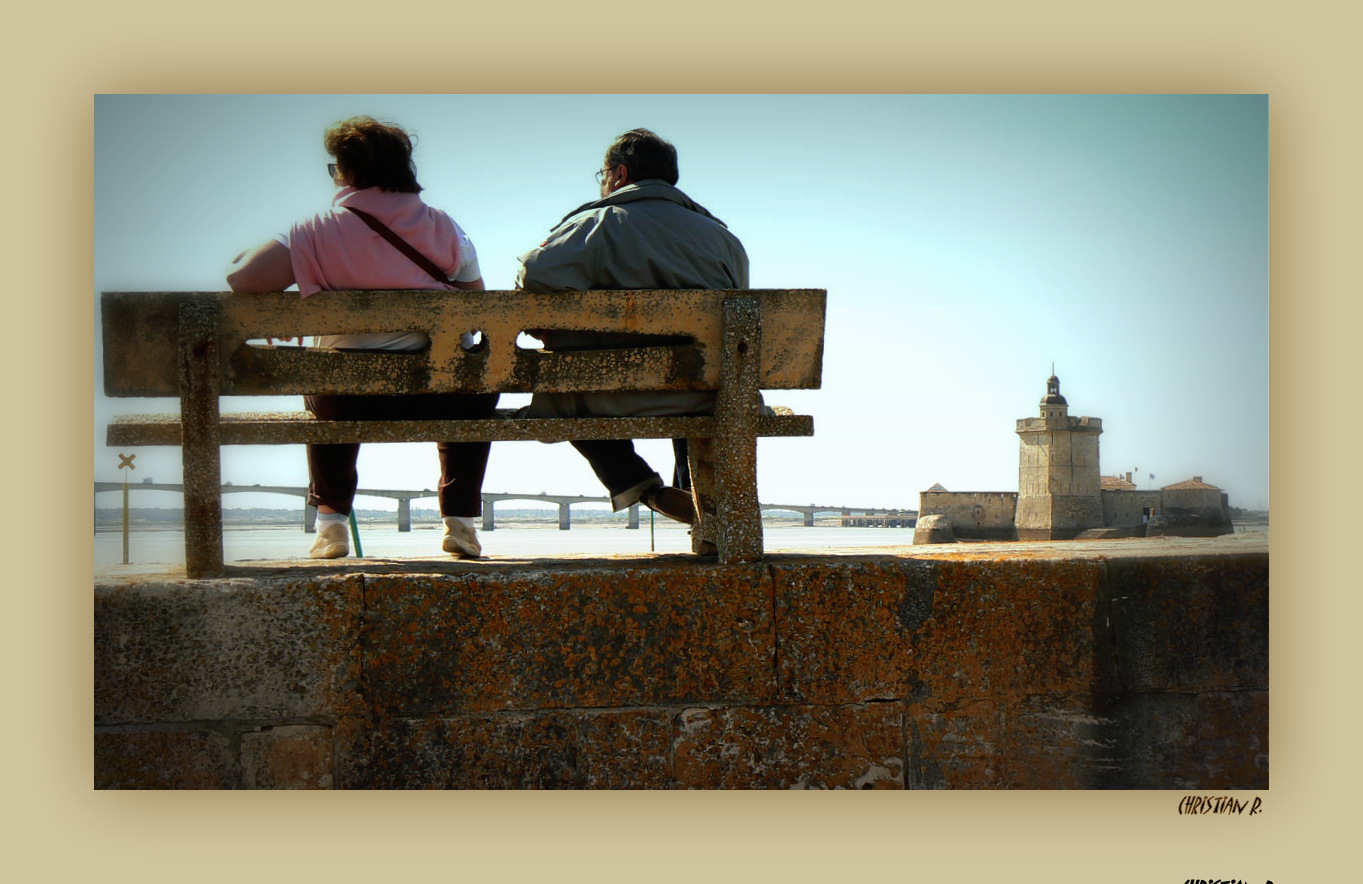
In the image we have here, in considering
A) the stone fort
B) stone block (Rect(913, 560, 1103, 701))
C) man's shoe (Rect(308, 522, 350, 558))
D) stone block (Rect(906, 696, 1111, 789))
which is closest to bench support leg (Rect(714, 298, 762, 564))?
stone block (Rect(913, 560, 1103, 701))

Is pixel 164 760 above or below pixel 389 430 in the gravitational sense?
below

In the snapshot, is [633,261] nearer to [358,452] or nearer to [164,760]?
[358,452]

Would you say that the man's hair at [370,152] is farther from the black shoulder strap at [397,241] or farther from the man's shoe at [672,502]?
the man's shoe at [672,502]

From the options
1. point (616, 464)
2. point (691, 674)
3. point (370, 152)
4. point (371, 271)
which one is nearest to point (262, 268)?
point (371, 271)

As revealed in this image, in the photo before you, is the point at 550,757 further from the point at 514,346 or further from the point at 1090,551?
the point at 1090,551

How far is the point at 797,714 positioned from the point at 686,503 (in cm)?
94

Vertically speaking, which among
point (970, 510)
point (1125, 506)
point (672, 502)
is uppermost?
point (672, 502)

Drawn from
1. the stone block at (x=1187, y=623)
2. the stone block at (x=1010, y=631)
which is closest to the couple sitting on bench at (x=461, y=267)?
the stone block at (x=1010, y=631)

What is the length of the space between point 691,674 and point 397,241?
1.74 meters

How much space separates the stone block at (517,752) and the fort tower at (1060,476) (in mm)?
47846

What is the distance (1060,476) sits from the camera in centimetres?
4903

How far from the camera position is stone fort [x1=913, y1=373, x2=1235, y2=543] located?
4884 cm

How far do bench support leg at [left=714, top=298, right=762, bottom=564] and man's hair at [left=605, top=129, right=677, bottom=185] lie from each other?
88cm

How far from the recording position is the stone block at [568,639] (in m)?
3.11
